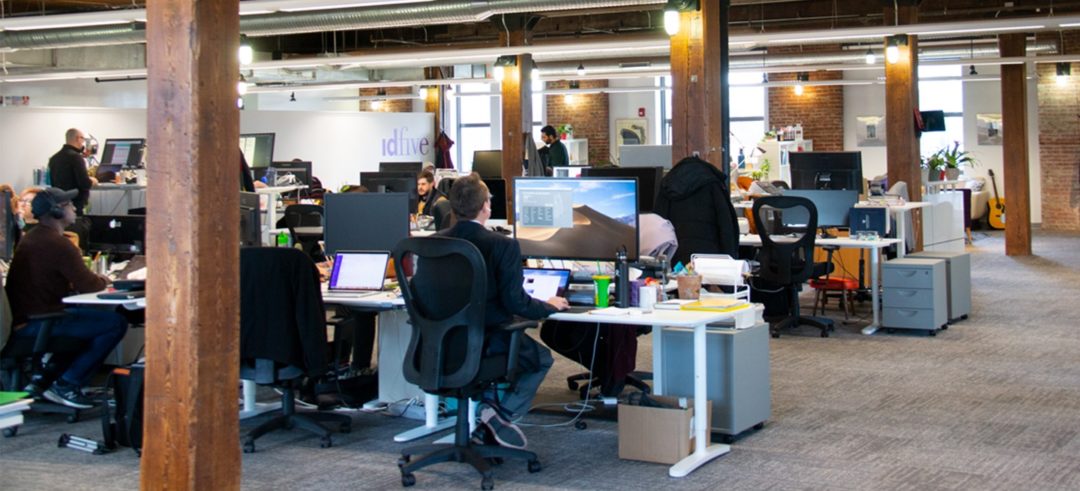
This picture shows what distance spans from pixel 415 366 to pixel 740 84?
1755 centimetres

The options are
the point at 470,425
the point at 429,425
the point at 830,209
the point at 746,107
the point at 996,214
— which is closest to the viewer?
the point at 470,425

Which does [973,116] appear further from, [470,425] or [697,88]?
[470,425]

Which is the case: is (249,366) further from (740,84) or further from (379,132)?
(740,84)

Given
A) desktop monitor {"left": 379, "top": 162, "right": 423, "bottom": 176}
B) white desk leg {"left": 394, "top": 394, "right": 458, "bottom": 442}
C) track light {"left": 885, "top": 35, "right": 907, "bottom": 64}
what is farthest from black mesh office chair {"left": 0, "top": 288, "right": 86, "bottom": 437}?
track light {"left": 885, "top": 35, "right": 907, "bottom": 64}

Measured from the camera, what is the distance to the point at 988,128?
21.1 meters

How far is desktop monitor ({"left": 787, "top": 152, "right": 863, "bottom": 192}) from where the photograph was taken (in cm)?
1113

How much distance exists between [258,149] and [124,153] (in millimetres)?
1554

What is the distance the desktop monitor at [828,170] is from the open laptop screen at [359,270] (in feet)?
18.6

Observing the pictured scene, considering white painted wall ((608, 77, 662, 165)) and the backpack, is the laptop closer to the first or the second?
the backpack

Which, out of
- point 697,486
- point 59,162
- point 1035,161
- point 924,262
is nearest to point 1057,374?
point 924,262

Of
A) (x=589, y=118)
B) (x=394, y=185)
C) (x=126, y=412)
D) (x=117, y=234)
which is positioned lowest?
(x=126, y=412)

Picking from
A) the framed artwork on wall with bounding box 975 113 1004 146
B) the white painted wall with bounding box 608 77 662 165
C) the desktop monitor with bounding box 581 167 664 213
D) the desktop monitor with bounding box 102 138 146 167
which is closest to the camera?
the desktop monitor with bounding box 581 167 664 213

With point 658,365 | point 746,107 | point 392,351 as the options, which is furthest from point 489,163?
point 658,365

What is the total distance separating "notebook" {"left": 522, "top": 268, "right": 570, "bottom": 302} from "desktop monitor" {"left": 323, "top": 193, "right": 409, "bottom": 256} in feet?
3.63
